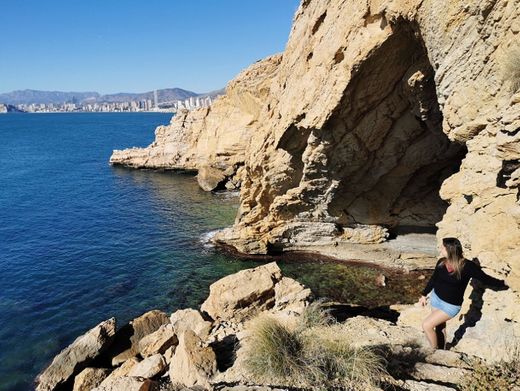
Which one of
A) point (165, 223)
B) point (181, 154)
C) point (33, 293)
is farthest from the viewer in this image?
point (181, 154)

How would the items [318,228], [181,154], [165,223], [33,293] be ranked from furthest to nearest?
[181,154]
[165,223]
[318,228]
[33,293]

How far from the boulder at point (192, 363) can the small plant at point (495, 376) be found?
5272mm

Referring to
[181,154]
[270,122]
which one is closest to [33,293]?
[270,122]

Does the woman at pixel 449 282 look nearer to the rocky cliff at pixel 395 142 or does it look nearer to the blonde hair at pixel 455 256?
the blonde hair at pixel 455 256

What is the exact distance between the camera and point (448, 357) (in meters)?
7.47

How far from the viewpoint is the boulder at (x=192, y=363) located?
8.84 metres

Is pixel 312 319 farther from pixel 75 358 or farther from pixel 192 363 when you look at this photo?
pixel 75 358

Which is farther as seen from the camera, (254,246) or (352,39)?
(254,246)

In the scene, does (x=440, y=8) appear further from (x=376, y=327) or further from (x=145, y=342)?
(x=145, y=342)

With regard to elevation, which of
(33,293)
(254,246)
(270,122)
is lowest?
(33,293)

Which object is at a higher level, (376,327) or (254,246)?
(376,327)

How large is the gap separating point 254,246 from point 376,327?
14773 mm

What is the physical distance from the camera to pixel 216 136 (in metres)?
48.9

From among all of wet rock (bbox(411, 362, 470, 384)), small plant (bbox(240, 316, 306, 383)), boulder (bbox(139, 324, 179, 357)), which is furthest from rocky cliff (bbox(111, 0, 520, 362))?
boulder (bbox(139, 324, 179, 357))
